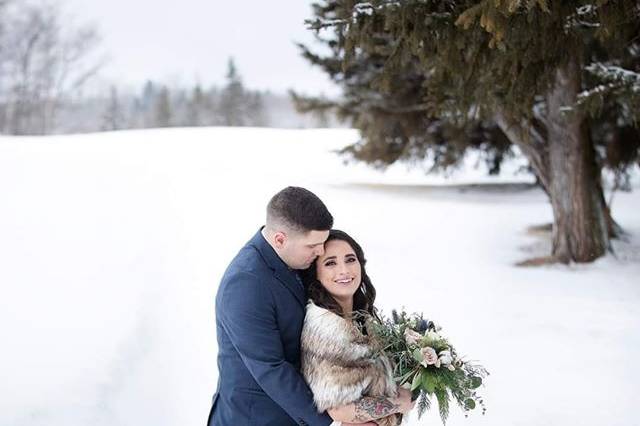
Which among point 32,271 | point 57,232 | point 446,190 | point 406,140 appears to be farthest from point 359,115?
point 32,271

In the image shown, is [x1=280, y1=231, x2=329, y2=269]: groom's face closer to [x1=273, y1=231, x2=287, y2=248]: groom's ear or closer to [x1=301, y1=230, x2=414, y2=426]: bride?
[x1=273, y1=231, x2=287, y2=248]: groom's ear

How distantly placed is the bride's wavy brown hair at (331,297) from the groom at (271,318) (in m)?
0.07

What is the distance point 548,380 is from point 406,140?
29.7 feet

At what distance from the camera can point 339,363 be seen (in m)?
2.15

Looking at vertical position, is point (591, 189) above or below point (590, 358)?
above

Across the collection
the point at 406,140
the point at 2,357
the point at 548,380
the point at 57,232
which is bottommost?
the point at 548,380

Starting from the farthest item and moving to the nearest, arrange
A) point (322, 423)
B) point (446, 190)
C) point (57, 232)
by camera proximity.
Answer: point (446, 190) → point (57, 232) → point (322, 423)

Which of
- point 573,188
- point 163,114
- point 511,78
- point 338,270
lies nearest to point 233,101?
point 163,114

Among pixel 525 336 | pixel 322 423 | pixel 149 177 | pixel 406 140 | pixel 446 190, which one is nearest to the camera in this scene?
pixel 322 423

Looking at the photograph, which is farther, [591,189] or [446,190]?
[446,190]

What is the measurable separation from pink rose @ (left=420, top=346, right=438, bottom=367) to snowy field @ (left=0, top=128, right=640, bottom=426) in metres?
2.39

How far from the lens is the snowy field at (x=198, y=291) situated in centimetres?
458

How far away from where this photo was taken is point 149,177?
487 inches

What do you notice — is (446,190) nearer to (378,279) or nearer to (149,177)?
(149,177)
